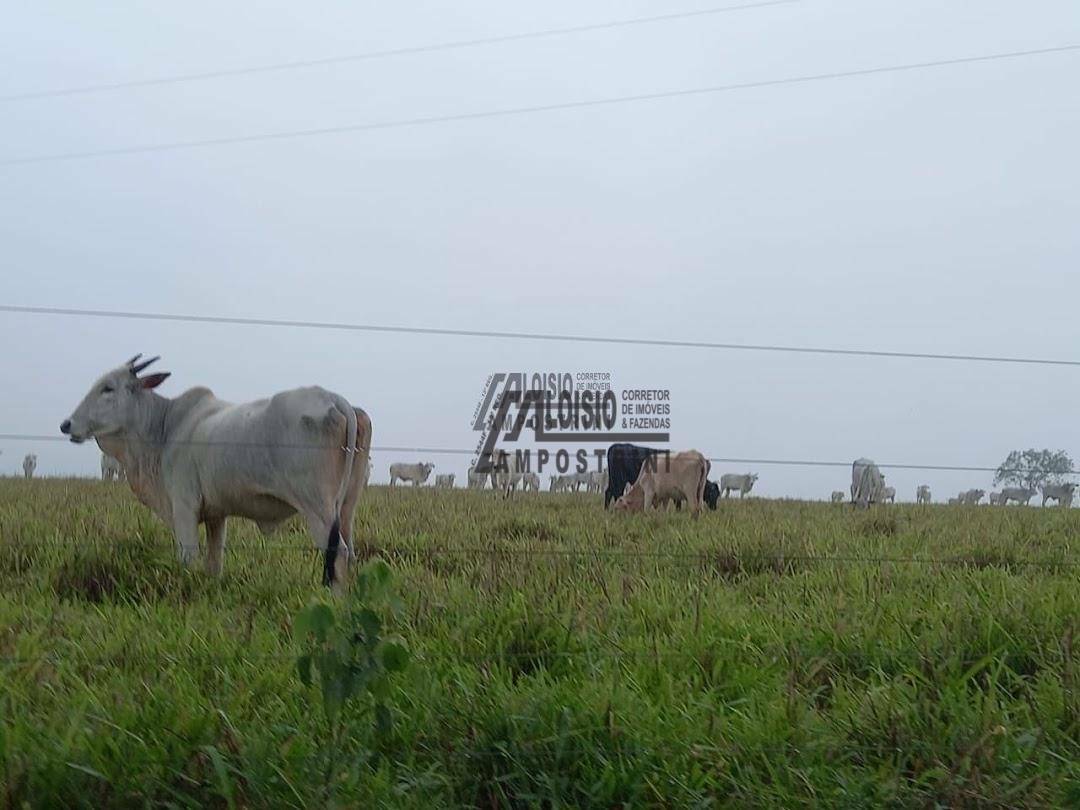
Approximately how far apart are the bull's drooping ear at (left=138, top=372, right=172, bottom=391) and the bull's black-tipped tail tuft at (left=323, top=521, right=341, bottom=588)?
52.8 inches

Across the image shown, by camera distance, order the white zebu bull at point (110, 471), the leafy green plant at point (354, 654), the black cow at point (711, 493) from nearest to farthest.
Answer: the leafy green plant at point (354, 654)
the white zebu bull at point (110, 471)
the black cow at point (711, 493)

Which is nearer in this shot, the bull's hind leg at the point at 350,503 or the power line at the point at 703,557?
the power line at the point at 703,557

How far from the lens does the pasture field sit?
2.70 metres

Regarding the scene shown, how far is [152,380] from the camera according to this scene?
5836mm

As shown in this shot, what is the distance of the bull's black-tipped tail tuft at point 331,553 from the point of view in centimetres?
525

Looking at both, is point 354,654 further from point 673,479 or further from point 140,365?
point 673,479

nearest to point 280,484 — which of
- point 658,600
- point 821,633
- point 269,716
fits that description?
point 658,600

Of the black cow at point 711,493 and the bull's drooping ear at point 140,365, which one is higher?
the bull's drooping ear at point 140,365

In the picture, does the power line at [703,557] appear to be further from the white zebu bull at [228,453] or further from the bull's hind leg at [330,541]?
the white zebu bull at [228,453]

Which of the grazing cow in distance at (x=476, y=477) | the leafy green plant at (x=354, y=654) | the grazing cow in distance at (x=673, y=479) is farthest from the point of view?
the grazing cow in distance at (x=673, y=479)

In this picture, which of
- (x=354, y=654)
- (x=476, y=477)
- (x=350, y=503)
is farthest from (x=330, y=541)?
(x=354, y=654)

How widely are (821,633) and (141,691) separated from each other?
242cm

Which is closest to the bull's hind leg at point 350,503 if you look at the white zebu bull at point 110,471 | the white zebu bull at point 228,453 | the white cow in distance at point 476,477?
the white zebu bull at point 228,453

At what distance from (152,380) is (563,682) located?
11.8 feet
